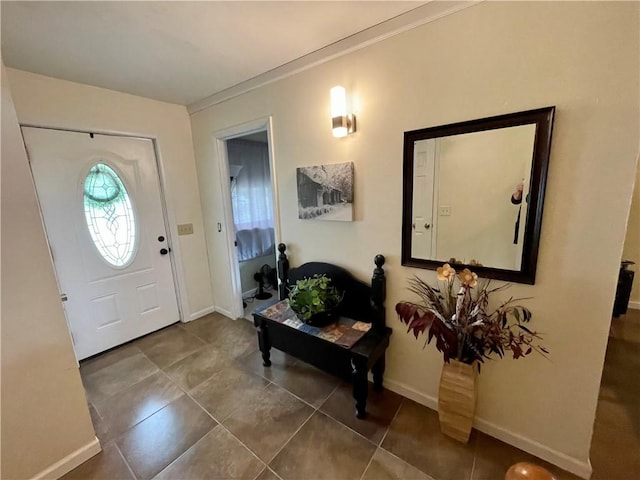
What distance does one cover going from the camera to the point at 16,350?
124 centimetres

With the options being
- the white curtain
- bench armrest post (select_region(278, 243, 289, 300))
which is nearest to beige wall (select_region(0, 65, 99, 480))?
bench armrest post (select_region(278, 243, 289, 300))

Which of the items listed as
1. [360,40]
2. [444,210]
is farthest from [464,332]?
[360,40]

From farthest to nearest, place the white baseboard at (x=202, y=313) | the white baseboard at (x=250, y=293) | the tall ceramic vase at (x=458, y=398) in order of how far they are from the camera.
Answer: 1. the white baseboard at (x=250, y=293)
2. the white baseboard at (x=202, y=313)
3. the tall ceramic vase at (x=458, y=398)

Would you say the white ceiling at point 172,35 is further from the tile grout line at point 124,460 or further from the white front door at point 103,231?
the tile grout line at point 124,460

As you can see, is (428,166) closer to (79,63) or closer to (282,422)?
(282,422)

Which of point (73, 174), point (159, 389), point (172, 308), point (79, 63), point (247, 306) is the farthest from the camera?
point (247, 306)

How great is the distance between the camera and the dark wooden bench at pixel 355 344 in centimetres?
160

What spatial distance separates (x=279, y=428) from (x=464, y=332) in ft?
4.03

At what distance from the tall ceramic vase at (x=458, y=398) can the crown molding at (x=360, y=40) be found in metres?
1.83

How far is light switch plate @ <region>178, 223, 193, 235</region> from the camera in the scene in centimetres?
285

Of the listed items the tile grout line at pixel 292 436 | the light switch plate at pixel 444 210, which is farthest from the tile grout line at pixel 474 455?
the light switch plate at pixel 444 210

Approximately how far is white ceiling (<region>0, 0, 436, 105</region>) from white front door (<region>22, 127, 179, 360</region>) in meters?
0.59

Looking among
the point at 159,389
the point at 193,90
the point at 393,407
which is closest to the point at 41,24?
the point at 193,90

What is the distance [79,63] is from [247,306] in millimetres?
2681
